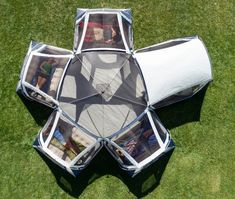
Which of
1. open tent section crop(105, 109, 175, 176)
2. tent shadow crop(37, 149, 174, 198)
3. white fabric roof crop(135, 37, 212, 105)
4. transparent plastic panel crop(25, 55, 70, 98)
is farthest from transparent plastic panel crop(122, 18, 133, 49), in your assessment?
tent shadow crop(37, 149, 174, 198)

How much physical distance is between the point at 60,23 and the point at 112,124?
263 centimetres

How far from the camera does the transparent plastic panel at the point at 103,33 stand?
889cm

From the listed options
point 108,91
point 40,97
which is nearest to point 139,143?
point 108,91

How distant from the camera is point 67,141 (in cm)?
872

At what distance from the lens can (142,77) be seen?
877 cm

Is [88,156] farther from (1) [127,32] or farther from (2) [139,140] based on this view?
(1) [127,32]

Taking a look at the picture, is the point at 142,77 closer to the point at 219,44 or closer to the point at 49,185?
the point at 219,44

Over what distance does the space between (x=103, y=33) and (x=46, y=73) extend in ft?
4.80

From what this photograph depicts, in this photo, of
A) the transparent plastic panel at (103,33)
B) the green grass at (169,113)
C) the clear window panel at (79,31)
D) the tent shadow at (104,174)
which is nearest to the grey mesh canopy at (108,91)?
the transparent plastic panel at (103,33)

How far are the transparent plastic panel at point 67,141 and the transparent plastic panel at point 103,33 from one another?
1.72 m

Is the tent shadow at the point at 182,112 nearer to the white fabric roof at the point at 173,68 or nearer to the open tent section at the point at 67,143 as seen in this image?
the white fabric roof at the point at 173,68

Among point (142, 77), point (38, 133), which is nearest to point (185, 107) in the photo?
point (142, 77)

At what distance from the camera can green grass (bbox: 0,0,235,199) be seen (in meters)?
9.31

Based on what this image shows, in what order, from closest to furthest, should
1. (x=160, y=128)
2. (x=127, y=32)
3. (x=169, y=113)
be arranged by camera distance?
(x=160, y=128) < (x=127, y=32) < (x=169, y=113)
